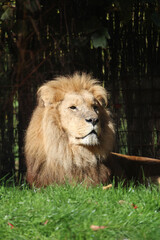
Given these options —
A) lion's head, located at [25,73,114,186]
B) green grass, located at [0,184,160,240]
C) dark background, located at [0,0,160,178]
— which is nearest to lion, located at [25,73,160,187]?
lion's head, located at [25,73,114,186]

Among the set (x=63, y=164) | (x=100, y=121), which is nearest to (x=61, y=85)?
(x=100, y=121)

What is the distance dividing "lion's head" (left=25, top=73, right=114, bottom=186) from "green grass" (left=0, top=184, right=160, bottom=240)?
492mm

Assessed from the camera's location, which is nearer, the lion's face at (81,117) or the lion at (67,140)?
the lion's face at (81,117)

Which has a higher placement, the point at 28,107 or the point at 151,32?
the point at 151,32

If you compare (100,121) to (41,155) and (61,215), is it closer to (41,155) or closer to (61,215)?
(41,155)

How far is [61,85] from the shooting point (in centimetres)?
426

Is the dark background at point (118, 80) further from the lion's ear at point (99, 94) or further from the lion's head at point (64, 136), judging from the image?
the lion's head at point (64, 136)

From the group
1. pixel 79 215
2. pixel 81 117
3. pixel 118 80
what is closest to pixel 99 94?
pixel 81 117

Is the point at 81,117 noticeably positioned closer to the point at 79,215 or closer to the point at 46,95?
the point at 46,95

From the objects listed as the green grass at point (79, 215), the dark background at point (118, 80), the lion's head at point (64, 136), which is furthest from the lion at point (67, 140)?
the dark background at point (118, 80)

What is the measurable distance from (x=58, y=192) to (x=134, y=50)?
8.81 ft

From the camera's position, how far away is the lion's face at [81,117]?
383 centimetres

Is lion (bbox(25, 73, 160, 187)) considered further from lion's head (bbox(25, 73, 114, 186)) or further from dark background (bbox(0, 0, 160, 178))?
dark background (bbox(0, 0, 160, 178))

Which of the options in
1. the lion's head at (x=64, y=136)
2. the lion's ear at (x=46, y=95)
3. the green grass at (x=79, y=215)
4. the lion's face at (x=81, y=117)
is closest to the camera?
the green grass at (x=79, y=215)
